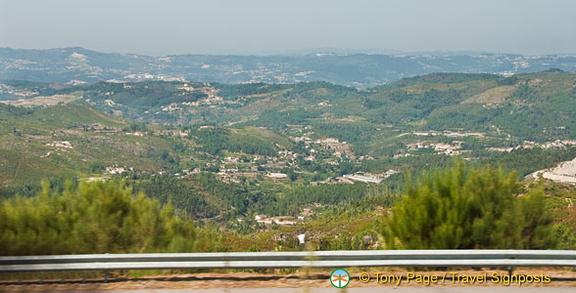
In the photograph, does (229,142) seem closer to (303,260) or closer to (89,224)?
(89,224)

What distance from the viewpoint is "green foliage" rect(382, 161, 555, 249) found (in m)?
9.30

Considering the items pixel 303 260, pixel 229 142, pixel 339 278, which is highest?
pixel 303 260

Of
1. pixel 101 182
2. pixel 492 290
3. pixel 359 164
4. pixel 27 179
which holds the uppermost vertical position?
pixel 101 182

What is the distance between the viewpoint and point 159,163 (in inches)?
5413

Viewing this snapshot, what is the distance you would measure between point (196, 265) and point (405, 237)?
149 inches

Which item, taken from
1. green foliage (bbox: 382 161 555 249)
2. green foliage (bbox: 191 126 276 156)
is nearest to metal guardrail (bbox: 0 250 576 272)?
green foliage (bbox: 382 161 555 249)

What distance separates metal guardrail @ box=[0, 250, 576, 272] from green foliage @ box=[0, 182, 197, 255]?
1331 mm

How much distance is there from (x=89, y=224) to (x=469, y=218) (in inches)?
269

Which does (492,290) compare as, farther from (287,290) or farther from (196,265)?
(196,265)

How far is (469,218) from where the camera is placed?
955 cm

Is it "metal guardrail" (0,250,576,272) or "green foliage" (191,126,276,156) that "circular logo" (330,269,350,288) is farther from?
"green foliage" (191,126,276,156)

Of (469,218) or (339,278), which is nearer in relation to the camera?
(339,278)

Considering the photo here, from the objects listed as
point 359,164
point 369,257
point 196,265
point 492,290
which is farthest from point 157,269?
point 359,164

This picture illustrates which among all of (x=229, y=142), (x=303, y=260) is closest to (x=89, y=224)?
(x=303, y=260)
